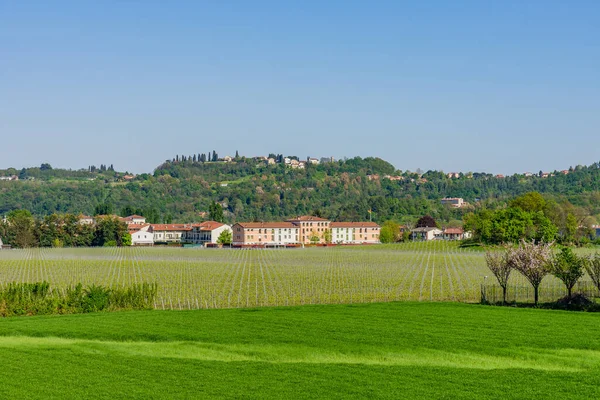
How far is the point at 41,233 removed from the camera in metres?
155

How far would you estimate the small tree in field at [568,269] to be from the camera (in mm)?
38531

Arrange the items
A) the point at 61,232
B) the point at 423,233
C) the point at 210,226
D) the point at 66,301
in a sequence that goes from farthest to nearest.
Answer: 1. the point at 423,233
2. the point at 210,226
3. the point at 61,232
4. the point at 66,301

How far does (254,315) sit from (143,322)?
16.1 feet

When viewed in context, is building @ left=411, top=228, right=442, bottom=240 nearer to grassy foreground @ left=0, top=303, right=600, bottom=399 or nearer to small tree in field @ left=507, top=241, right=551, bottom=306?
small tree in field @ left=507, top=241, right=551, bottom=306

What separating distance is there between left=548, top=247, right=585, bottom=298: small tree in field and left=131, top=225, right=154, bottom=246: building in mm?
157067

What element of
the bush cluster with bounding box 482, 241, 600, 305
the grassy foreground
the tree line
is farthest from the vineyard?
the tree line

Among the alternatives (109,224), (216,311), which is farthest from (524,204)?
(216,311)

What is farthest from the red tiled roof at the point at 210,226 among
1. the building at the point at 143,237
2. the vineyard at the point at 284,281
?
the vineyard at the point at 284,281

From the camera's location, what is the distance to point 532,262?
4028 centimetres

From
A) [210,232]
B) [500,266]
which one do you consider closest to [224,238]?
[210,232]

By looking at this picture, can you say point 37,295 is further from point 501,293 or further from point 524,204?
point 524,204

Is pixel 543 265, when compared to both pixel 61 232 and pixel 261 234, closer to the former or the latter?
pixel 61 232

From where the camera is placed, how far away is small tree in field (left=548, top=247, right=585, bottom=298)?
38531 millimetres

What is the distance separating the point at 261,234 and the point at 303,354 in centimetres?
17106
